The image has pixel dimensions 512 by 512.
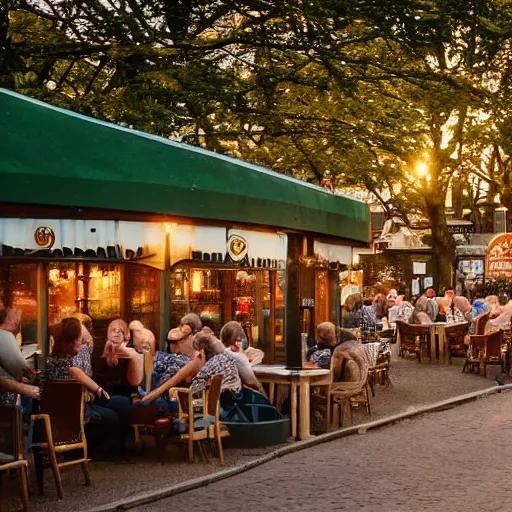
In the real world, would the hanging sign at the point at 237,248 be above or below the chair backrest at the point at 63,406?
above

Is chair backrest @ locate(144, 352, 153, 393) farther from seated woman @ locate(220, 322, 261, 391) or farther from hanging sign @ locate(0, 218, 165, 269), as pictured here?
hanging sign @ locate(0, 218, 165, 269)

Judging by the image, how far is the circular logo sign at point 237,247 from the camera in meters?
12.5

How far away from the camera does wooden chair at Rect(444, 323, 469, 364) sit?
2466 centimetres

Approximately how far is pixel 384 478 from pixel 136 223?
11.8 feet

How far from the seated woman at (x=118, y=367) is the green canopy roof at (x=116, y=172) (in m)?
1.59

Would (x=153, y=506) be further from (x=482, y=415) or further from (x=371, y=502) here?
(x=482, y=415)

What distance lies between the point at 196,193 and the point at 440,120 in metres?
24.1

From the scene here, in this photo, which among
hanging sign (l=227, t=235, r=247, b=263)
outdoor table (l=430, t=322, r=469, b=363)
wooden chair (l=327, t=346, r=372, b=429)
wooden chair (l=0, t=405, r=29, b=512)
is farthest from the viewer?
outdoor table (l=430, t=322, r=469, b=363)

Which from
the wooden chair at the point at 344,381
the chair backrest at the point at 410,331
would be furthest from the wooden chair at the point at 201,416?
the chair backrest at the point at 410,331

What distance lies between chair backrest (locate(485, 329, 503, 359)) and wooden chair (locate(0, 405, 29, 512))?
45.5 ft

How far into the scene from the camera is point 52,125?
10844mm

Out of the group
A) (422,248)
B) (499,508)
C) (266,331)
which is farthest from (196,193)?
(422,248)

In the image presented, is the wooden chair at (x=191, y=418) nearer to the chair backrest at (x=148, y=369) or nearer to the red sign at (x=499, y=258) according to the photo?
the chair backrest at (x=148, y=369)

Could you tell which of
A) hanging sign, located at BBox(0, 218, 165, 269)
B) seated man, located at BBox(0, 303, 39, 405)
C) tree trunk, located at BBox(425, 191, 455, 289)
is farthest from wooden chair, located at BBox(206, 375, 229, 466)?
tree trunk, located at BBox(425, 191, 455, 289)
